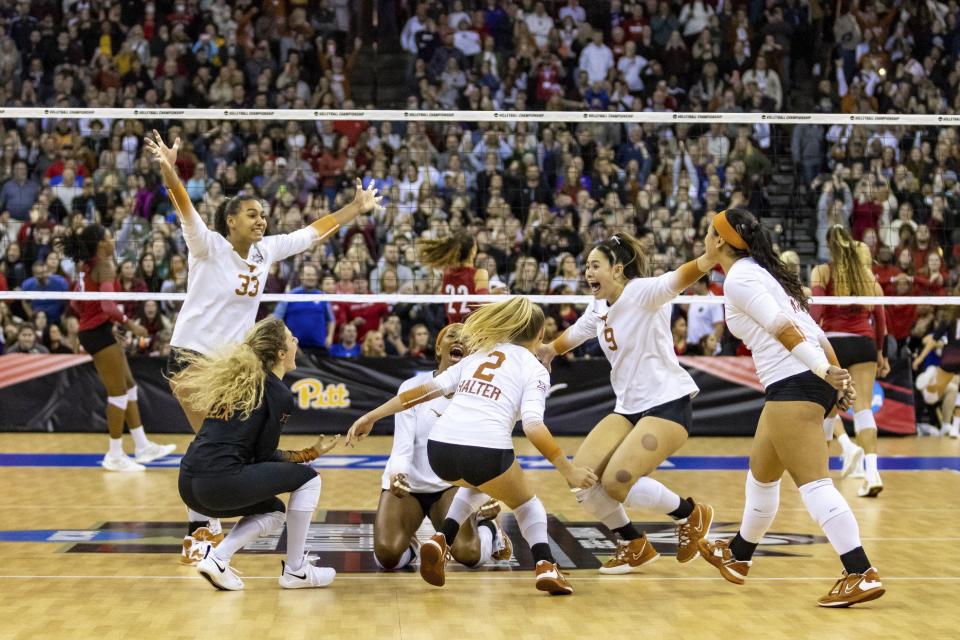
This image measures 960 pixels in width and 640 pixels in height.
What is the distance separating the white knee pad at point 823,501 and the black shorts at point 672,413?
957 mm

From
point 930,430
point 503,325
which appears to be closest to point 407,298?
point 503,325

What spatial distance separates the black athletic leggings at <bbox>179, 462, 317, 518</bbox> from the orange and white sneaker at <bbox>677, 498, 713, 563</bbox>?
6.68 feet

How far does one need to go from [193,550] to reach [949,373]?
9.58m

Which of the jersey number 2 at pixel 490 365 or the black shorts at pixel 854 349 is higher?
the jersey number 2 at pixel 490 365

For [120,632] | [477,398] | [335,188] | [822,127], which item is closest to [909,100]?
[822,127]

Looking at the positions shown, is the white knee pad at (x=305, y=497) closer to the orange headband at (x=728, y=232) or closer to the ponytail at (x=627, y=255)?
the ponytail at (x=627, y=255)

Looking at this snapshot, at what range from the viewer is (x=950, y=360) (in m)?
12.9

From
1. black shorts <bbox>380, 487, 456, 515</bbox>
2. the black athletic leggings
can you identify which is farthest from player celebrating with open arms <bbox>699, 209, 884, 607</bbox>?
the black athletic leggings

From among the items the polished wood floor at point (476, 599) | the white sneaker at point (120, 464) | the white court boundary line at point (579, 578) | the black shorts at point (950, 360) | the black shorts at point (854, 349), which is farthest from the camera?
the black shorts at point (950, 360)

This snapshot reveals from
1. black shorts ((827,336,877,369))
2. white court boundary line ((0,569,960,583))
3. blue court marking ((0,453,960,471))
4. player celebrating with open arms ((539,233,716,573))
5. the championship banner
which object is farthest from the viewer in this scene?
the championship banner

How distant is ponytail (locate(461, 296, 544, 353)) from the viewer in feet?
18.7

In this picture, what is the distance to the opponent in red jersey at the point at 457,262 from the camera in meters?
7.85

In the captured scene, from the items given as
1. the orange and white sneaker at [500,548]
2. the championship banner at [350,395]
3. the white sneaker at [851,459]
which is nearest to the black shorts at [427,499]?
the orange and white sneaker at [500,548]

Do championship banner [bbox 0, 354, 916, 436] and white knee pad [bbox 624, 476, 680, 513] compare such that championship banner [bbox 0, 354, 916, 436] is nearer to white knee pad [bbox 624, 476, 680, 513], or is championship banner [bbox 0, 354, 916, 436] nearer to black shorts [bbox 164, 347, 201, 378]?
black shorts [bbox 164, 347, 201, 378]
